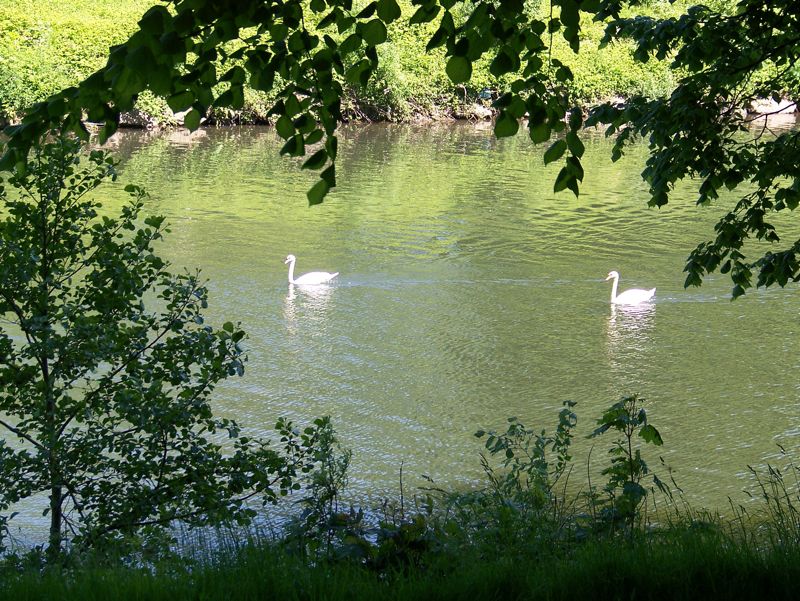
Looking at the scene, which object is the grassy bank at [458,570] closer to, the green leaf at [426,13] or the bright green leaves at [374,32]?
the bright green leaves at [374,32]

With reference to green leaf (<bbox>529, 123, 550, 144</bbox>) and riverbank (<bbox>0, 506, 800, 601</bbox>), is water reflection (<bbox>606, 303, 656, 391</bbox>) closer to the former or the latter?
riverbank (<bbox>0, 506, 800, 601</bbox>)

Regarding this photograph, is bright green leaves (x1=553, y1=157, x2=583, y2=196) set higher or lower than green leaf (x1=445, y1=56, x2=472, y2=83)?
lower

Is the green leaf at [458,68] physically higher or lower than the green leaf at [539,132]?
higher

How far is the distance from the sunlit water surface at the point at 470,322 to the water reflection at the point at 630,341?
4 centimetres

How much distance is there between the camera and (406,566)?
12.5ft

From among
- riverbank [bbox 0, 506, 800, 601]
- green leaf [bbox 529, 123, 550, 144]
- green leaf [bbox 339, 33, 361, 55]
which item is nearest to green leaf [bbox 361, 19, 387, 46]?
green leaf [bbox 339, 33, 361, 55]

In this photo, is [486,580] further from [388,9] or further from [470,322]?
[470,322]

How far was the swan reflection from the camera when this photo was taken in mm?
13883

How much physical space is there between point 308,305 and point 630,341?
176 inches

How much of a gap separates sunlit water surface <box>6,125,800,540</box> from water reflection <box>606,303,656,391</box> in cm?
4

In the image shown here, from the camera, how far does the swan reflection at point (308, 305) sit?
13883mm

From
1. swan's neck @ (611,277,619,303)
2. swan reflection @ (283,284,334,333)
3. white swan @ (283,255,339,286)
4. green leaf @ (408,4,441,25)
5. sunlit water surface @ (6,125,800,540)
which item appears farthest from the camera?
white swan @ (283,255,339,286)

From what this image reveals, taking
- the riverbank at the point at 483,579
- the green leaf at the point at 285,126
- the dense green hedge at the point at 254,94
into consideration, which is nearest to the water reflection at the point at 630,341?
the riverbank at the point at 483,579

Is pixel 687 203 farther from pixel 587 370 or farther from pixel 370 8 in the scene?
pixel 370 8
